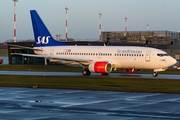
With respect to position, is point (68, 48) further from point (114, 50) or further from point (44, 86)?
point (44, 86)

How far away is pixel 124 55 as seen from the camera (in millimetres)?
49062

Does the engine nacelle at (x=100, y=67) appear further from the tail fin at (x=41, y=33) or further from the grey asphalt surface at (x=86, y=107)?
the grey asphalt surface at (x=86, y=107)

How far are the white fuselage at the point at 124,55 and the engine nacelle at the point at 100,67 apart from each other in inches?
67.4

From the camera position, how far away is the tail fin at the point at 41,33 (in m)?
56.8

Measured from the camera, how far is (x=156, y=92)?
2847 cm

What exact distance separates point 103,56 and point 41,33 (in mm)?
10990

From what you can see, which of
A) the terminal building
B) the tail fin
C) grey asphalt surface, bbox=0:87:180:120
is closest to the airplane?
the tail fin

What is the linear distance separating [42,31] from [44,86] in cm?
2599

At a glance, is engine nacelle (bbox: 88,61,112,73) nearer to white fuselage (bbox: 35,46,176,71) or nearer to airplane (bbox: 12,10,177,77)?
airplane (bbox: 12,10,177,77)

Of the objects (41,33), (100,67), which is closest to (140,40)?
(41,33)

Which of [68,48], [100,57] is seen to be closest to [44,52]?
[68,48]

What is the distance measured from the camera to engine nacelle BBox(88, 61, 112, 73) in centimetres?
4762

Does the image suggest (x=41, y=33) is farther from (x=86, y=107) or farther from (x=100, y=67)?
(x=86, y=107)

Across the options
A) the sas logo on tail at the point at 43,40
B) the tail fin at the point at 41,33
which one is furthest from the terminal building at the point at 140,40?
the sas logo on tail at the point at 43,40
